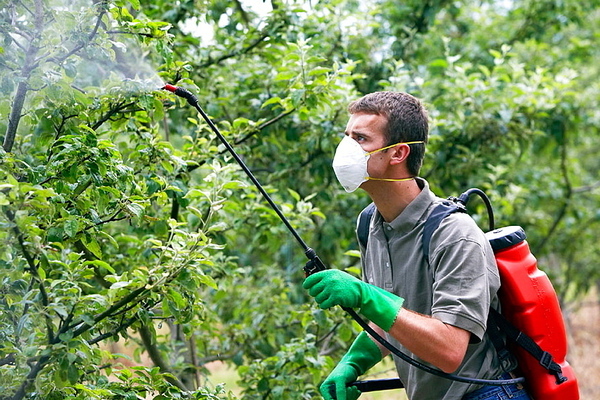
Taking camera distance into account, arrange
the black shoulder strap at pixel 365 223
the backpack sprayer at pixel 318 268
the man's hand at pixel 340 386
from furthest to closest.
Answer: the black shoulder strap at pixel 365 223
the man's hand at pixel 340 386
the backpack sprayer at pixel 318 268

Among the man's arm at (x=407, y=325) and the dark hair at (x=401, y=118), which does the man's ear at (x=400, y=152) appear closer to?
the dark hair at (x=401, y=118)

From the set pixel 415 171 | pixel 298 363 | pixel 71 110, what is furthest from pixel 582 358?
pixel 71 110

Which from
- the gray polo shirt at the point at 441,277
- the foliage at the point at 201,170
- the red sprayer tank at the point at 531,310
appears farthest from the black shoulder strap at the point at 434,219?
Answer: the foliage at the point at 201,170

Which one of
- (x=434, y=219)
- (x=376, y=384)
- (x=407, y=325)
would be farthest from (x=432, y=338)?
(x=376, y=384)

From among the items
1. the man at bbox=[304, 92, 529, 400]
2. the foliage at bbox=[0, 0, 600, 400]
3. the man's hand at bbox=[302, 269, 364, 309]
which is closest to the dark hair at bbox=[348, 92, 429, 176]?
the man at bbox=[304, 92, 529, 400]

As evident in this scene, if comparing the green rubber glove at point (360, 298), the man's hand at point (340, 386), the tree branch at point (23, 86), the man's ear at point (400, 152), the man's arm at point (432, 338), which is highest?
the tree branch at point (23, 86)

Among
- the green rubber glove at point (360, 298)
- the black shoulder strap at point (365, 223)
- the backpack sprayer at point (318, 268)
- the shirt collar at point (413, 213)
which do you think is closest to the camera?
the green rubber glove at point (360, 298)

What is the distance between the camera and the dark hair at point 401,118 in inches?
103

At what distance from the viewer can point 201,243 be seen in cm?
254

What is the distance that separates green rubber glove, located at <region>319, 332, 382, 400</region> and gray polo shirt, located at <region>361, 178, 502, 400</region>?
0.14 m

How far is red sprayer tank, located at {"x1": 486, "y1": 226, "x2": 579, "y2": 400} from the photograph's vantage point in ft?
7.80

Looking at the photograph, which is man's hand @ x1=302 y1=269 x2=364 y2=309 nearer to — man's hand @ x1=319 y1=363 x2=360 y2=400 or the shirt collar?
the shirt collar

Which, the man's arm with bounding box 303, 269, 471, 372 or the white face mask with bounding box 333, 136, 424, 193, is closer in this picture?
the man's arm with bounding box 303, 269, 471, 372

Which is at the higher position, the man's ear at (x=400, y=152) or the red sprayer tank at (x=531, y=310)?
the man's ear at (x=400, y=152)
